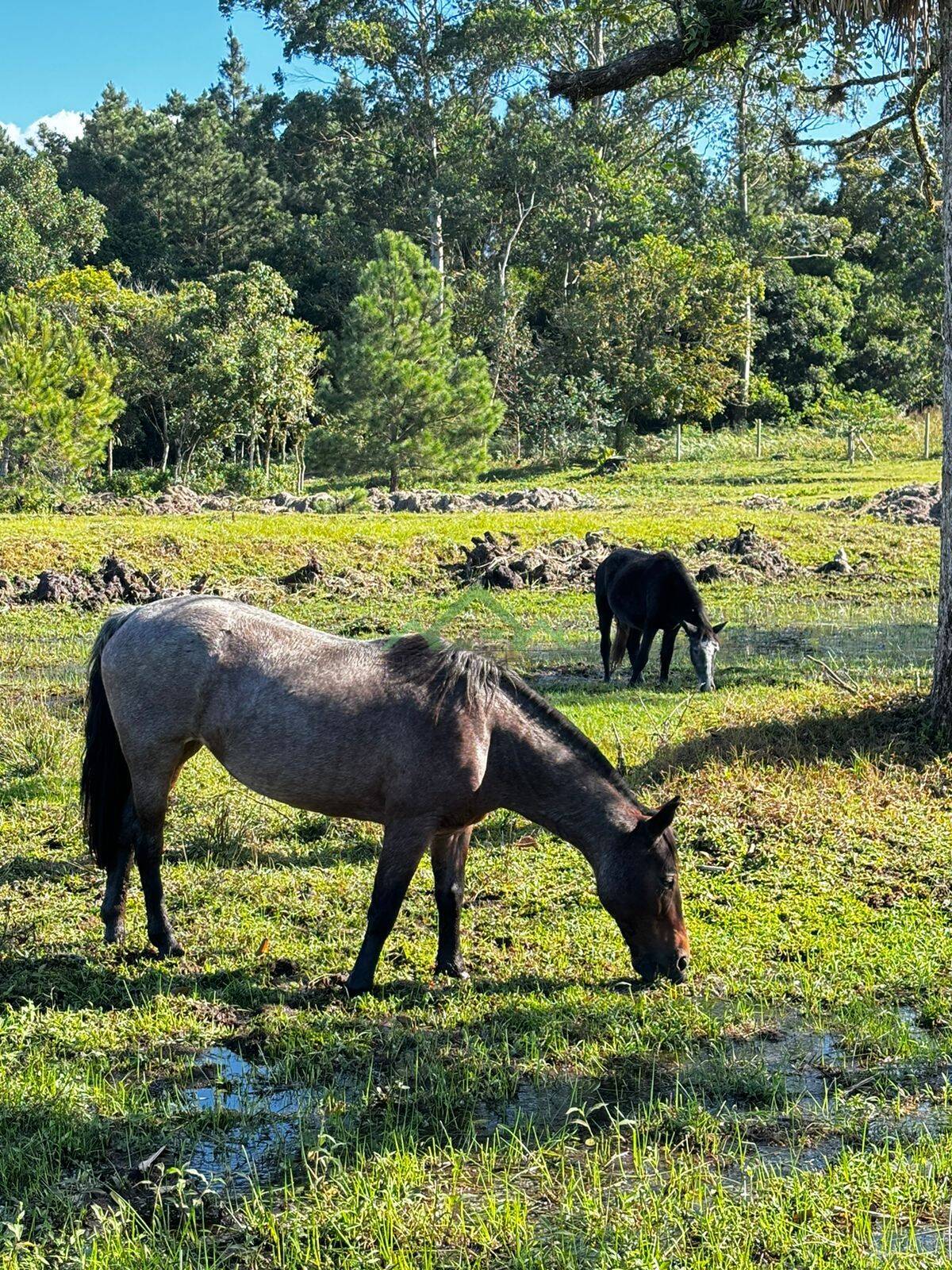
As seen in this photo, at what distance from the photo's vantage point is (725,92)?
143ft

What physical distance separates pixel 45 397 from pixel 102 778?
2665 centimetres

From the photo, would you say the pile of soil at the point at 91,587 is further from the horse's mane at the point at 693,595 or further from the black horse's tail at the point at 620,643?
the horse's mane at the point at 693,595

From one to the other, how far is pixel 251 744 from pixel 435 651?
1.07 metres

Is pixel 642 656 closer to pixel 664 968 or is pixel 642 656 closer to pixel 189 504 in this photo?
pixel 664 968

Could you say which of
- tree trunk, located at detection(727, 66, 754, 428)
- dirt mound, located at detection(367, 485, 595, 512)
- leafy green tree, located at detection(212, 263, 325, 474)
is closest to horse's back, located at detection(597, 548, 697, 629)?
dirt mound, located at detection(367, 485, 595, 512)

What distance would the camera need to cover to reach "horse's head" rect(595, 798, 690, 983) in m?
6.04

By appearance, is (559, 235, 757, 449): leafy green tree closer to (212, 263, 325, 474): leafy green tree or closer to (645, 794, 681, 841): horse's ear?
(212, 263, 325, 474): leafy green tree

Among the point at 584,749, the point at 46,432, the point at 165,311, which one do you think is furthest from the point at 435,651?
the point at 165,311

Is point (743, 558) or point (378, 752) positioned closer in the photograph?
point (378, 752)

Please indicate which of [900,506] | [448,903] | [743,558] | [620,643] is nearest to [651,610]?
[620,643]

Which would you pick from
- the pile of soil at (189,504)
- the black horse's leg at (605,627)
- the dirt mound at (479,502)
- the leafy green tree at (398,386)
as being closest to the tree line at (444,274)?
the leafy green tree at (398,386)

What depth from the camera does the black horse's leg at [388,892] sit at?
6168 mm

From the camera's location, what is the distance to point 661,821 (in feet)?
19.5

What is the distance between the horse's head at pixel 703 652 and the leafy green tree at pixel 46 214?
135 ft
